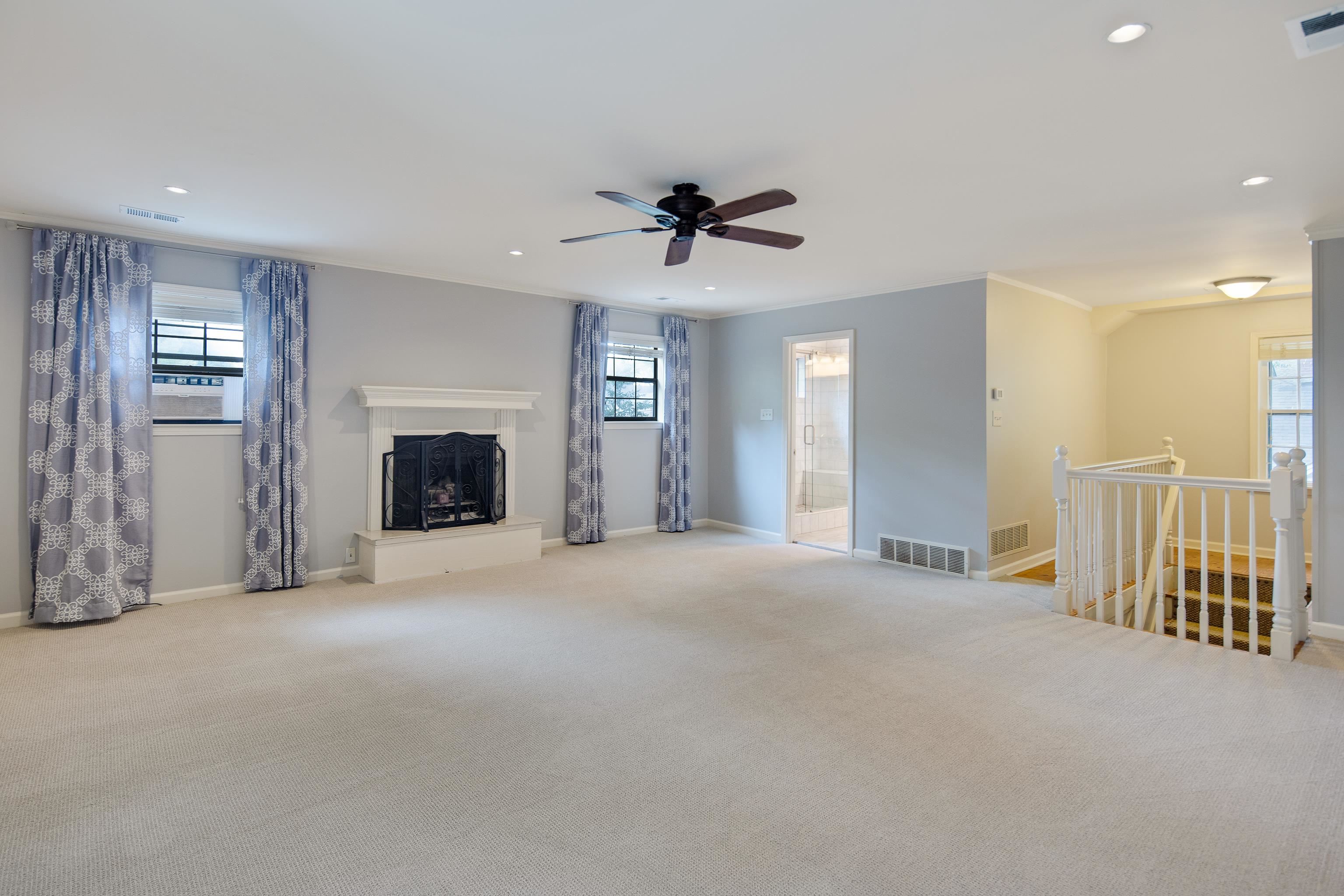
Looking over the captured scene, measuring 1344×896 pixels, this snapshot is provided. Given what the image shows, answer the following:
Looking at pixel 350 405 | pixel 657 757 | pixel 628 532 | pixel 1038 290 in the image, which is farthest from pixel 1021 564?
pixel 350 405

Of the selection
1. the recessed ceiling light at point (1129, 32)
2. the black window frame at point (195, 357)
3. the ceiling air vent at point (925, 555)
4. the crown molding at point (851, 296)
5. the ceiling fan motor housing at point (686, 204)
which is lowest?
the ceiling air vent at point (925, 555)

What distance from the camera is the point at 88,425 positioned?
4148 mm

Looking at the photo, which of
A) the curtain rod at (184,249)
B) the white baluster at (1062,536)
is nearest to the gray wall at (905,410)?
the white baluster at (1062,536)

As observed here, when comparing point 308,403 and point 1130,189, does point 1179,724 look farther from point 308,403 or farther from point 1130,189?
point 308,403

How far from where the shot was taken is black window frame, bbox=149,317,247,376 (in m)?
4.54

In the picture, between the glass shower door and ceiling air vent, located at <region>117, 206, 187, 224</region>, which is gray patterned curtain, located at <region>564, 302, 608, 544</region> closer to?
the glass shower door

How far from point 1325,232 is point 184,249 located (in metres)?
7.22

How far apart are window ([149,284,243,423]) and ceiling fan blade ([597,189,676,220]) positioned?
3.12 m

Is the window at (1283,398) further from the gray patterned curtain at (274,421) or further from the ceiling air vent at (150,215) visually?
the ceiling air vent at (150,215)

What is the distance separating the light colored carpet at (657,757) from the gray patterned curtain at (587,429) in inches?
93.2

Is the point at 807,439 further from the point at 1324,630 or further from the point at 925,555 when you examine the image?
the point at 1324,630

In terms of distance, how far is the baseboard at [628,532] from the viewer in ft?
21.6

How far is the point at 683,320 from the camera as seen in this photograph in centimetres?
746

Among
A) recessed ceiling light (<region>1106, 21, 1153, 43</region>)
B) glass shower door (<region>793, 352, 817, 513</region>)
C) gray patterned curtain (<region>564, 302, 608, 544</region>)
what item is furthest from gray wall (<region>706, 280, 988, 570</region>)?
recessed ceiling light (<region>1106, 21, 1153, 43</region>)
